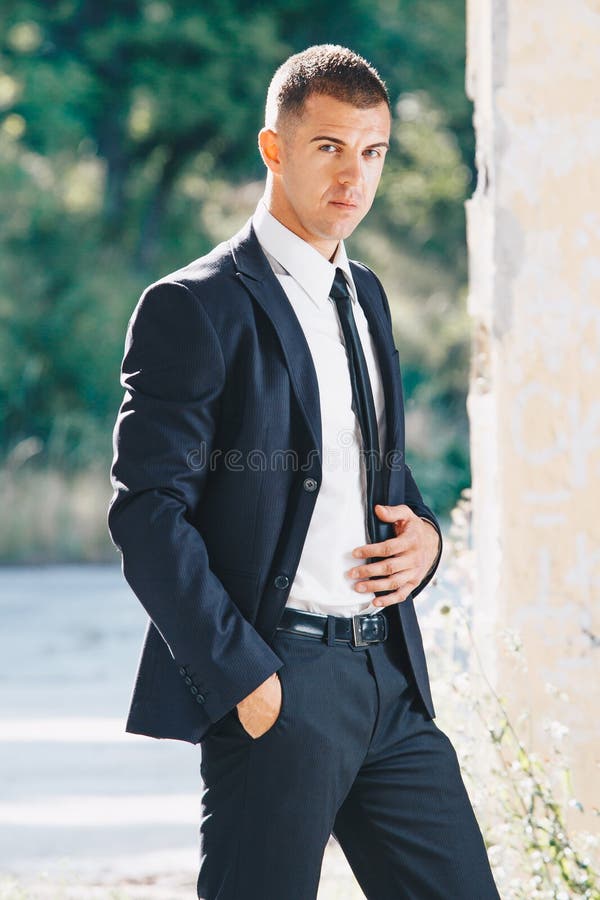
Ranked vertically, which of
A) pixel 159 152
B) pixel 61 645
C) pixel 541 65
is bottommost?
pixel 61 645

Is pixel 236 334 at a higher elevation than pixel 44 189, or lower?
lower

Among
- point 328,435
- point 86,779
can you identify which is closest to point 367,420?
point 328,435

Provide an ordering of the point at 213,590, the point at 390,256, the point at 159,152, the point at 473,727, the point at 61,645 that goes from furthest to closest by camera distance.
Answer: the point at 390,256 → the point at 159,152 → the point at 61,645 → the point at 473,727 → the point at 213,590

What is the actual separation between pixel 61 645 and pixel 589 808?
4800mm

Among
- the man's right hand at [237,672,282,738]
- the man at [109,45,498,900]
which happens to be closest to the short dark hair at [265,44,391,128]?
the man at [109,45,498,900]

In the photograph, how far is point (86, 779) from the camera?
5090 millimetres

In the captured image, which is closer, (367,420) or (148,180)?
(367,420)

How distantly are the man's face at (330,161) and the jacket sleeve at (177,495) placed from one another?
10.2 inches

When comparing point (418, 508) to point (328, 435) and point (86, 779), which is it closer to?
point (328, 435)

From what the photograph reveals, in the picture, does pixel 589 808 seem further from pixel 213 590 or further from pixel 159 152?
pixel 159 152

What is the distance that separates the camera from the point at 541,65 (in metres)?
3.24

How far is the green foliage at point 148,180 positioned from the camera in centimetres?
1179

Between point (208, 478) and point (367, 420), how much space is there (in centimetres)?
28

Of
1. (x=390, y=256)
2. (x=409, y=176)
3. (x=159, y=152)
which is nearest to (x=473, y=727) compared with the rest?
(x=159, y=152)
